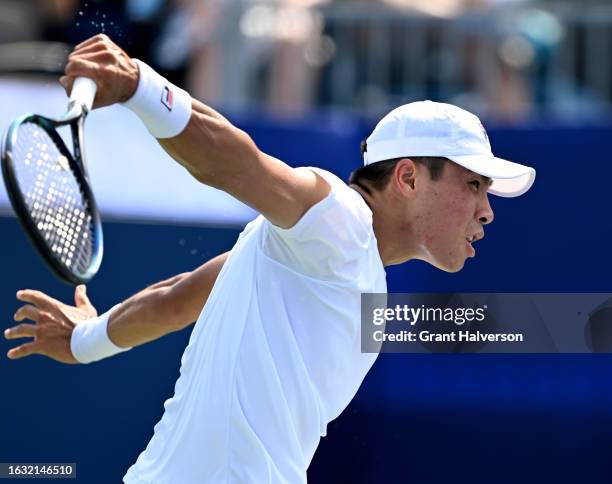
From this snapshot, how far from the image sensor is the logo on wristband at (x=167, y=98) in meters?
2.91

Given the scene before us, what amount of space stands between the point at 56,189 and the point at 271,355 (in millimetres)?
678

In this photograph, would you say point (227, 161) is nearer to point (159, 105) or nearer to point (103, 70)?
point (159, 105)

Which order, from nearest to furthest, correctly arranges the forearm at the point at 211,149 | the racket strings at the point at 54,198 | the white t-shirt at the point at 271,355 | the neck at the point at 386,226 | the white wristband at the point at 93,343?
the racket strings at the point at 54,198, the forearm at the point at 211,149, the white t-shirt at the point at 271,355, the neck at the point at 386,226, the white wristband at the point at 93,343

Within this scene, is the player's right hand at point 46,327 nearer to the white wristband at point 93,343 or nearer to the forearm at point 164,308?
the white wristband at point 93,343

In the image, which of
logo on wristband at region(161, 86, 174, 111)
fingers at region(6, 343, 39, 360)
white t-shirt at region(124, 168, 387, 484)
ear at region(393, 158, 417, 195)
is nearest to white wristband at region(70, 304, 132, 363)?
fingers at region(6, 343, 39, 360)

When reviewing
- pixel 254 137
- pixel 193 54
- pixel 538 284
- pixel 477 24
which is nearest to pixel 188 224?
pixel 254 137

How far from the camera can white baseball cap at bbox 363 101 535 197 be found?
3637 mm

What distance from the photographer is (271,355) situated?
3225 millimetres

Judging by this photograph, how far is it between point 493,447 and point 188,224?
1.53 meters

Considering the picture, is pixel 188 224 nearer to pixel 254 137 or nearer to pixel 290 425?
pixel 254 137

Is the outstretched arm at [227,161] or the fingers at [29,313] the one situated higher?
the fingers at [29,313]

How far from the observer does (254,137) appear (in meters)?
5.41

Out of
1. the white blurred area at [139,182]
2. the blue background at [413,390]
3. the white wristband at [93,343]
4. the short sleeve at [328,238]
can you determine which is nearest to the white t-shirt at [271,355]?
the short sleeve at [328,238]

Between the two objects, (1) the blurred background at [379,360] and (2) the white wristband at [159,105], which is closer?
(2) the white wristband at [159,105]
